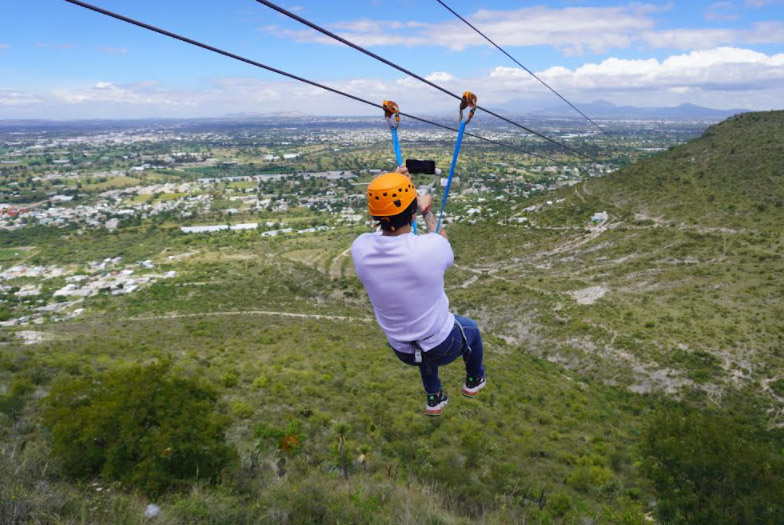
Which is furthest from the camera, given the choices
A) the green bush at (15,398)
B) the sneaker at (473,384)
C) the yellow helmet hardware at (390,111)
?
the green bush at (15,398)

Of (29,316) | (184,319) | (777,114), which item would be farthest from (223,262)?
(777,114)

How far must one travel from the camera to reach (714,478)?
1076cm

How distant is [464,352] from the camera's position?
4.90 metres

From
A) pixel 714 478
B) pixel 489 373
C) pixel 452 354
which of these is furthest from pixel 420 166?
pixel 489 373

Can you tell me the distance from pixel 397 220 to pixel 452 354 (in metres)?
1.84

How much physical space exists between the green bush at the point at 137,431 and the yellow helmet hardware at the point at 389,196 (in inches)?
289

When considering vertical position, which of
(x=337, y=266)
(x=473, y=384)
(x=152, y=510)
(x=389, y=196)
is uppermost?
(x=389, y=196)

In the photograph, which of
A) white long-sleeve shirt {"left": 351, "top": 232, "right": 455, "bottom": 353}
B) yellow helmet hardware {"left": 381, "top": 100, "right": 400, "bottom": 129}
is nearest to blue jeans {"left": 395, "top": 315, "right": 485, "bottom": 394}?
white long-sleeve shirt {"left": 351, "top": 232, "right": 455, "bottom": 353}

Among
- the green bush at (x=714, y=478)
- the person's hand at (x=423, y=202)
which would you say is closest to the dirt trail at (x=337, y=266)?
the green bush at (x=714, y=478)

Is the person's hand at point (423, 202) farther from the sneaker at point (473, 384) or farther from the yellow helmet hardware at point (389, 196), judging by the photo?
the sneaker at point (473, 384)

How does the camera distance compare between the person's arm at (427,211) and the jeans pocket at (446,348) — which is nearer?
the person's arm at (427,211)

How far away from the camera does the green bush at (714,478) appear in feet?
32.3

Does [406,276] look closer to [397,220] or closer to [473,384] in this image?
[397,220]

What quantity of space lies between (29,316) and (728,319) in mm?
62170
